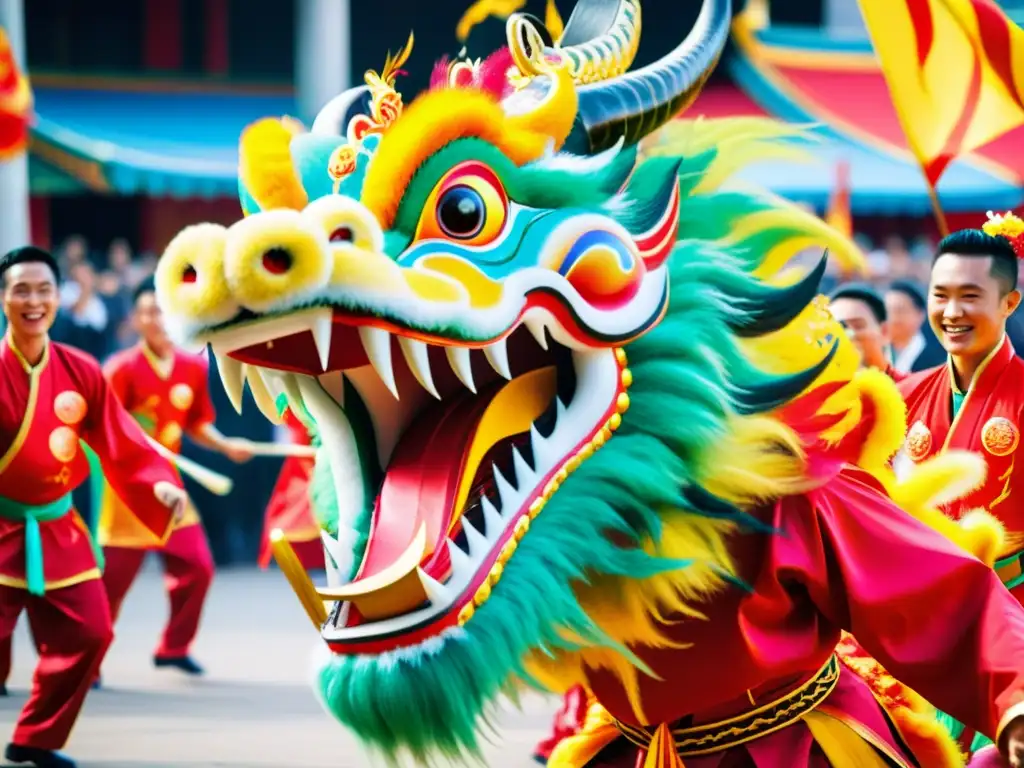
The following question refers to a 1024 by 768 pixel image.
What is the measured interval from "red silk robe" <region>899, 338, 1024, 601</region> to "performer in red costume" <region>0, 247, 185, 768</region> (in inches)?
109

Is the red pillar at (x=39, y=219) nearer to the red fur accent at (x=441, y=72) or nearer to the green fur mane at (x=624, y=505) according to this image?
the red fur accent at (x=441, y=72)

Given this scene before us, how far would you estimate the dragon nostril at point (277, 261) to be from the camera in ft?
6.95

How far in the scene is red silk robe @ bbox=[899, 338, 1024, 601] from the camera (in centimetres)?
429

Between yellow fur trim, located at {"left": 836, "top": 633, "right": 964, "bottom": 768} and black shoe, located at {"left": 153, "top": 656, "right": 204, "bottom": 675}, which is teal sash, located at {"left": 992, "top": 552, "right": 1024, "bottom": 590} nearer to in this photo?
yellow fur trim, located at {"left": 836, "top": 633, "right": 964, "bottom": 768}

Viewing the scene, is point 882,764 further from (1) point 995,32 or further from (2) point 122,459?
(2) point 122,459

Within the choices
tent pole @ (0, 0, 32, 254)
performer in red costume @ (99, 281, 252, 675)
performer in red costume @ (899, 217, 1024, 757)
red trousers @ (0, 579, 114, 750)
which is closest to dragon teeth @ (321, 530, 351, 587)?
performer in red costume @ (899, 217, 1024, 757)

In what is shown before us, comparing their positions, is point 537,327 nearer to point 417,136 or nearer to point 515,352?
point 515,352

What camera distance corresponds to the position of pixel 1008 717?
2.33 meters

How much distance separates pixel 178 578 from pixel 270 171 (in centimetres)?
542

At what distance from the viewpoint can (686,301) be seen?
2.49 meters

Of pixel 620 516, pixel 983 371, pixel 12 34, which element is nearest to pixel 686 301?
pixel 620 516

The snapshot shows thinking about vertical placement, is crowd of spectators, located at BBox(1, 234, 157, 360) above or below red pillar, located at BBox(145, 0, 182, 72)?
below

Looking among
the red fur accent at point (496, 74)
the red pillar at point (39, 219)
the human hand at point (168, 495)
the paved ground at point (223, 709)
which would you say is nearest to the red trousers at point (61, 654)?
the paved ground at point (223, 709)

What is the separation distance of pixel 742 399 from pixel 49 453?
3.88 meters
